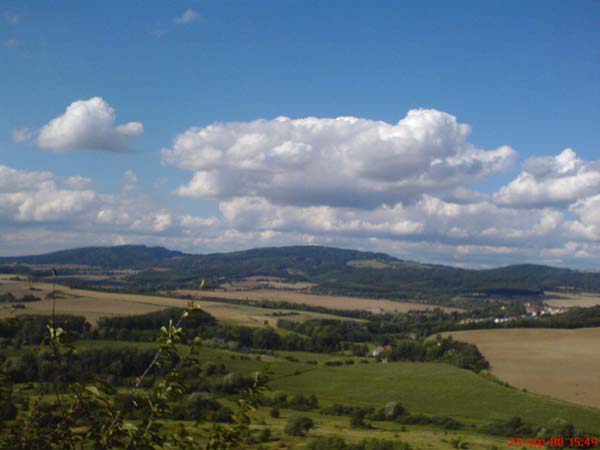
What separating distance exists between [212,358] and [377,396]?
28520mm

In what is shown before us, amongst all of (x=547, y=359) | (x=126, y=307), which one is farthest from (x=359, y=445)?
(x=126, y=307)

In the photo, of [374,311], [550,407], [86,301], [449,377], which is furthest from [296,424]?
[374,311]

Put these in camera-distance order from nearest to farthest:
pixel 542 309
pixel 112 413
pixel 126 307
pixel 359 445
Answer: pixel 112 413 < pixel 359 445 < pixel 126 307 < pixel 542 309

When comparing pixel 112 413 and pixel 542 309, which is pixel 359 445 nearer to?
pixel 112 413

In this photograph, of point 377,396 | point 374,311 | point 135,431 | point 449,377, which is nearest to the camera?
point 135,431

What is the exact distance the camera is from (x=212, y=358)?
81312 millimetres

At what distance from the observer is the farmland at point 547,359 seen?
66625mm

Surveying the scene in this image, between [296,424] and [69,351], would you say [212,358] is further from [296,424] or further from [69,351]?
[69,351]

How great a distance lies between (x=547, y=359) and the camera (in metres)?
84.7

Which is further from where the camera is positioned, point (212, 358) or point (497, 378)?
point (212, 358)

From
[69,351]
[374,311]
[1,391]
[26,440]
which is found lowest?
[374,311]
